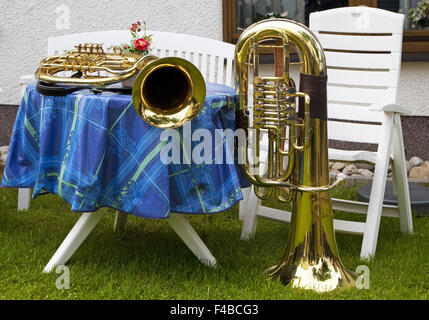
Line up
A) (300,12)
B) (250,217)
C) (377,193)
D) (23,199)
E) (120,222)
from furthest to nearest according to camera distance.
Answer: (300,12) < (23,199) < (120,222) < (250,217) < (377,193)

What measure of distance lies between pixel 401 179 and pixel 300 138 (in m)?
1.11

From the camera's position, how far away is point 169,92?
2746 mm

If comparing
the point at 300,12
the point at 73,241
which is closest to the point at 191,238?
the point at 73,241

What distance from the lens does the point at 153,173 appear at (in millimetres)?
2695

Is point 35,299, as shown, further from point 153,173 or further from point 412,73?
point 412,73

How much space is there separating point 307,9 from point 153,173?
313cm

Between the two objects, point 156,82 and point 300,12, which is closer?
point 156,82

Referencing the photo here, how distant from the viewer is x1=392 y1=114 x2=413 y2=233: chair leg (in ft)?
11.9

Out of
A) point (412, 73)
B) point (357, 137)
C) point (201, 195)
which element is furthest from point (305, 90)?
point (412, 73)

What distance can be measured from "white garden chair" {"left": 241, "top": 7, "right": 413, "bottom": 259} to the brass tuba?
2.41 feet

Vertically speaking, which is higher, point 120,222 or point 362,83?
point 362,83

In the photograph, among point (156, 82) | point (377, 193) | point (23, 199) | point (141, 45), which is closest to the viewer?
point (156, 82)

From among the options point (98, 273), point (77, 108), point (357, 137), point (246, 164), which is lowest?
point (98, 273)

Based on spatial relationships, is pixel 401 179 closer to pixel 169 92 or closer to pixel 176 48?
pixel 169 92
